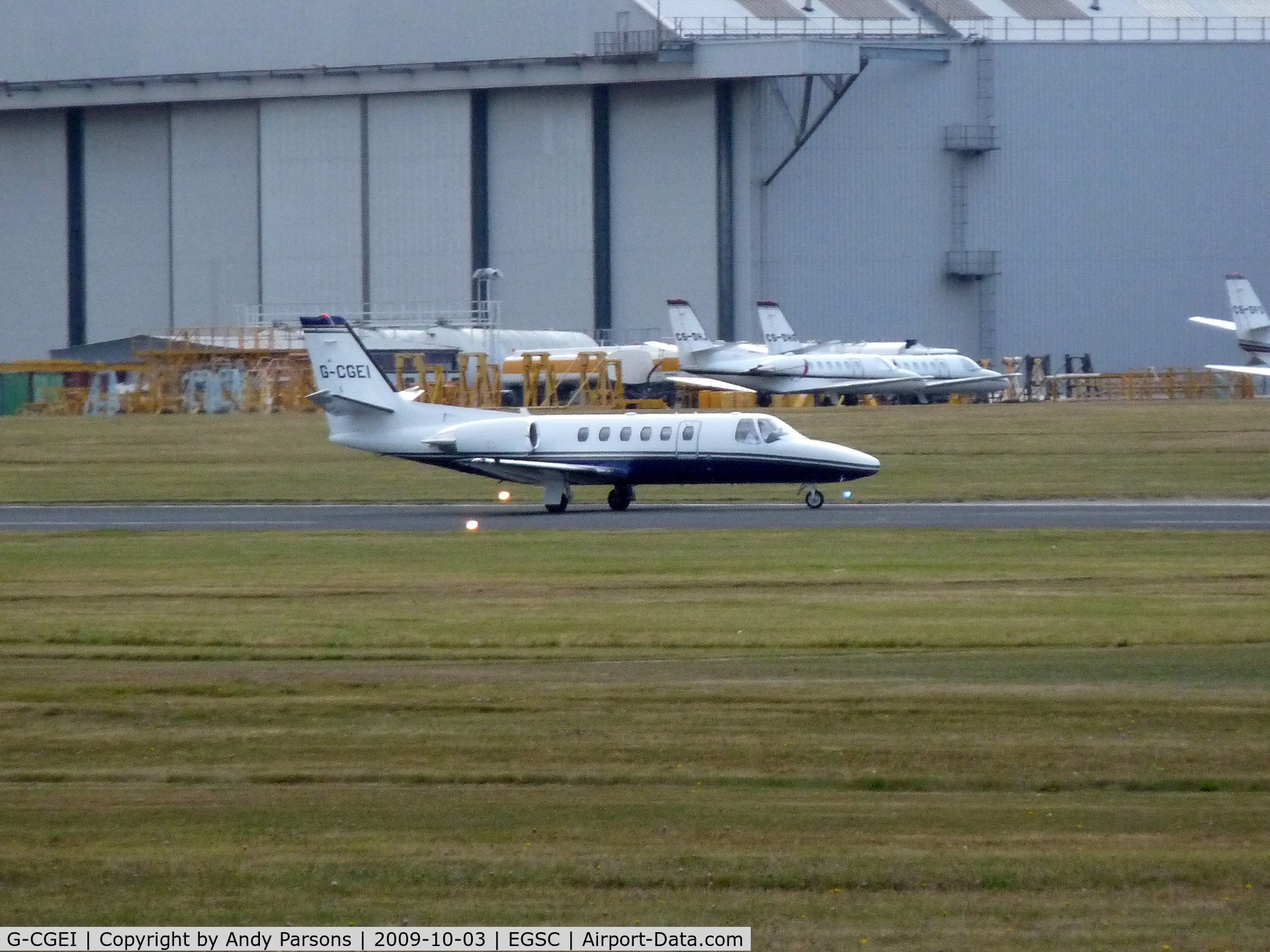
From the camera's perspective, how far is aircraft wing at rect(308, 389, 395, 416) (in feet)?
120

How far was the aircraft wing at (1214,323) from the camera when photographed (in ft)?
236

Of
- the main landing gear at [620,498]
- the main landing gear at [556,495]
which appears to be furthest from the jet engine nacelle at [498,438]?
the main landing gear at [620,498]

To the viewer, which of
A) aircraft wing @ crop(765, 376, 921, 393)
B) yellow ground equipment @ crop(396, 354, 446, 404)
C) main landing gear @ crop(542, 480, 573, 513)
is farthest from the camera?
aircraft wing @ crop(765, 376, 921, 393)

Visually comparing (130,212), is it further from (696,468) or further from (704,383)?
(696,468)

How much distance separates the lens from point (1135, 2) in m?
83.2

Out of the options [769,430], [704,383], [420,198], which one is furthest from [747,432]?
[420,198]

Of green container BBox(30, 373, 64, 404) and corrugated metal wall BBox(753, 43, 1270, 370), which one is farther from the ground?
corrugated metal wall BBox(753, 43, 1270, 370)

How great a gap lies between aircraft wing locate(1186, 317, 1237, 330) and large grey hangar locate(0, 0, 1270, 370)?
1.90 feet

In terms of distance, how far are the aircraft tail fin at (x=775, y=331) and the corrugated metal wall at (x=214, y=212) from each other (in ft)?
76.5

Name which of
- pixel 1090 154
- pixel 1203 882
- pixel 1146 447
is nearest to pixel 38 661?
pixel 1203 882

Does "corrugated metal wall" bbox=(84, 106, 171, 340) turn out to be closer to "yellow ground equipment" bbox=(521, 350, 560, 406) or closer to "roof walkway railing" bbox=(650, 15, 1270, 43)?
"yellow ground equipment" bbox=(521, 350, 560, 406)
